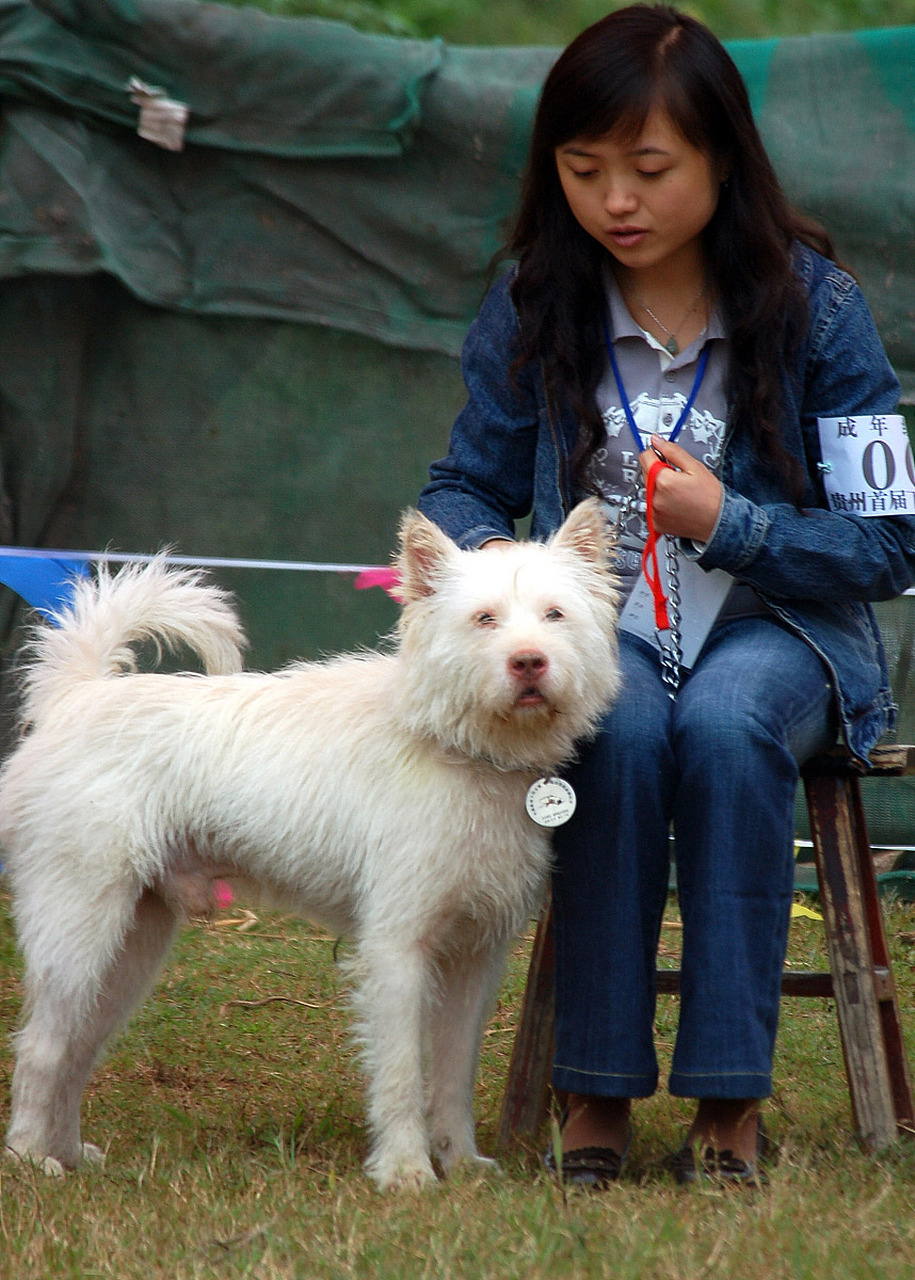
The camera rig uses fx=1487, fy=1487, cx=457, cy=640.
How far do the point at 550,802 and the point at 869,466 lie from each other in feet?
2.88

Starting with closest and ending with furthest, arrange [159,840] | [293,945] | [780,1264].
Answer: [780,1264], [159,840], [293,945]

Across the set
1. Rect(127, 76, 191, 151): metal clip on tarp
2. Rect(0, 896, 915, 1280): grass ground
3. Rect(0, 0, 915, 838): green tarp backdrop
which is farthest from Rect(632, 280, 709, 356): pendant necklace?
Rect(127, 76, 191, 151): metal clip on tarp

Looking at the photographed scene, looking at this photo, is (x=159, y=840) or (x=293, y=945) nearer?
(x=159, y=840)

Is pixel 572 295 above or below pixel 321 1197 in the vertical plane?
above


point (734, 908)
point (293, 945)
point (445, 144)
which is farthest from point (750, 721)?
point (445, 144)

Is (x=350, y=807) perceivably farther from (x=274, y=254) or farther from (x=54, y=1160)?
(x=274, y=254)

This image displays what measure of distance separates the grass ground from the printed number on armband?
119 centimetres

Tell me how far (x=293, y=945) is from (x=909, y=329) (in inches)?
→ 116

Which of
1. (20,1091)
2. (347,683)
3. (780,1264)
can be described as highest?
(347,683)

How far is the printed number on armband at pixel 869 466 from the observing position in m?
2.79

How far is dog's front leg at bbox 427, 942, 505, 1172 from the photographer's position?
291 cm

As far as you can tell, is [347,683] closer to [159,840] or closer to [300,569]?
[159,840]

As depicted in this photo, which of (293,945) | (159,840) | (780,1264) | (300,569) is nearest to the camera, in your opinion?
(780,1264)

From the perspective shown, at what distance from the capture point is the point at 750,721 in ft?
8.41
